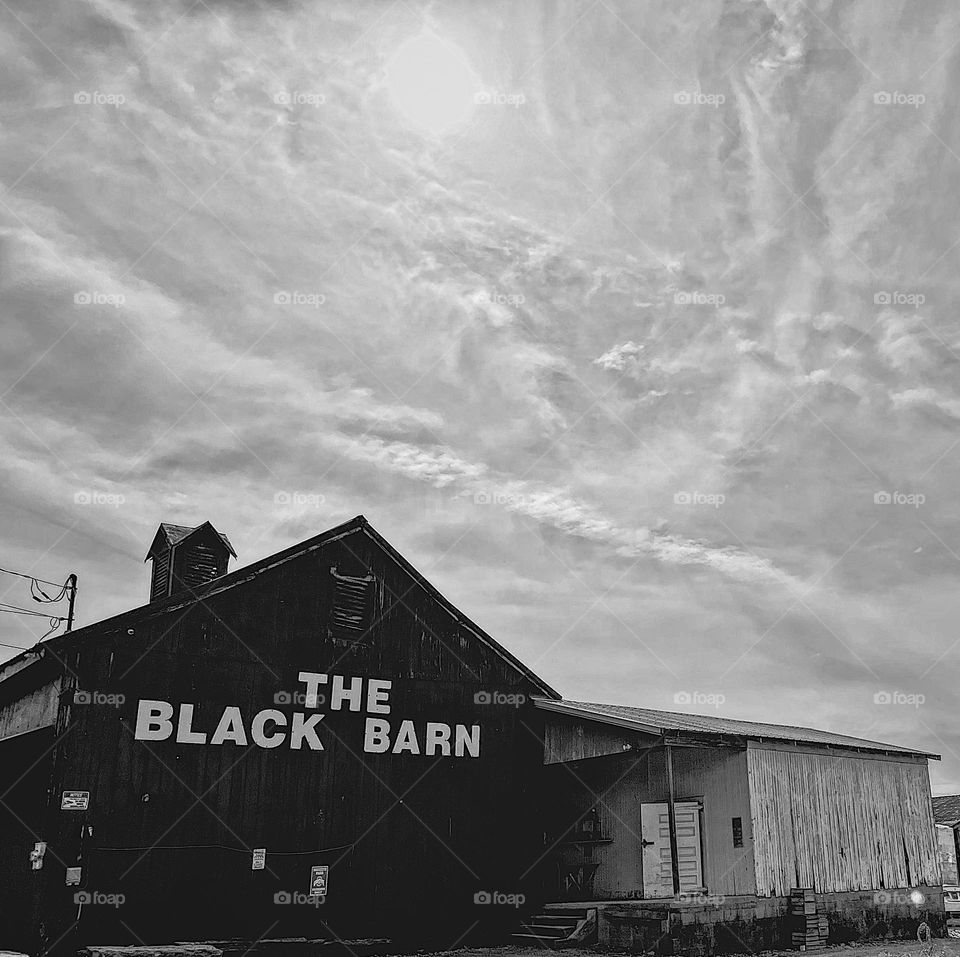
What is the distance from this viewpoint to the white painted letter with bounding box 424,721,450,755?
21.6 meters

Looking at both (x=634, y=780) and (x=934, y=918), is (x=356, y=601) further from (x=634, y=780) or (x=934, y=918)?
(x=934, y=918)

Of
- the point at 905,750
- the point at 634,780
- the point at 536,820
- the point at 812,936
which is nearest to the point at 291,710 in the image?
the point at 536,820

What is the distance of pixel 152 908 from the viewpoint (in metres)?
17.7

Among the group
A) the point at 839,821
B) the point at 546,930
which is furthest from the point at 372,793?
the point at 839,821

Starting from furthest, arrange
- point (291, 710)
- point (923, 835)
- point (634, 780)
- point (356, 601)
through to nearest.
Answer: point (923, 835), point (634, 780), point (356, 601), point (291, 710)

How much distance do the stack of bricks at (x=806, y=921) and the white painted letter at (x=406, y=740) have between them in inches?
336

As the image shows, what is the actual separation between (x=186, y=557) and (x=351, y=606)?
4.73 meters

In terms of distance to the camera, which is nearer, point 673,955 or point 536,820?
point 673,955

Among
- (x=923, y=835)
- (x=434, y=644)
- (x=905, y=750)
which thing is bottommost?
(x=923, y=835)

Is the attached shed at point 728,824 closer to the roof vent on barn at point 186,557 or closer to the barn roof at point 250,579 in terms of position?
the barn roof at point 250,579

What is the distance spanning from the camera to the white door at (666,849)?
21.6 meters

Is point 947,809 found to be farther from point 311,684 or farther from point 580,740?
point 311,684

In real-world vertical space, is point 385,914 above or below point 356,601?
below

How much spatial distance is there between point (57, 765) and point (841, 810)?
55.5 feet
